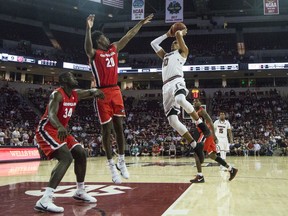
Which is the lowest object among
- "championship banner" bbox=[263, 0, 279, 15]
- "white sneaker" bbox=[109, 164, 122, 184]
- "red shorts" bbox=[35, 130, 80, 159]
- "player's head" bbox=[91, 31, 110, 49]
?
"white sneaker" bbox=[109, 164, 122, 184]

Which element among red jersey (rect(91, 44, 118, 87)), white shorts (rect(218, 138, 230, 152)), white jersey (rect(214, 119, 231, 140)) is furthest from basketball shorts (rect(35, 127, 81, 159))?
white shorts (rect(218, 138, 230, 152))

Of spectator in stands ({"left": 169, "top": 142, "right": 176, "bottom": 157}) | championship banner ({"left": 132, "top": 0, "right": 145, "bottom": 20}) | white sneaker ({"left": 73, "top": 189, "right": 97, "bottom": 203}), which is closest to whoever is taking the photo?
white sneaker ({"left": 73, "top": 189, "right": 97, "bottom": 203})

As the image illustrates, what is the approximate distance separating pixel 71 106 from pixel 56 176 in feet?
3.13

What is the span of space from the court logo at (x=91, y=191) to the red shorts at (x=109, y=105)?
1223 millimetres

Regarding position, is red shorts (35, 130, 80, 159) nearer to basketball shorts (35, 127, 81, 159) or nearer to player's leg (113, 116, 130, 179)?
basketball shorts (35, 127, 81, 159)

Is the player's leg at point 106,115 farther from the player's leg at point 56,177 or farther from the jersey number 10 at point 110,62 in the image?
the player's leg at point 56,177

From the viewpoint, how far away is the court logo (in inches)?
209

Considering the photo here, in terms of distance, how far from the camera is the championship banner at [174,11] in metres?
19.3

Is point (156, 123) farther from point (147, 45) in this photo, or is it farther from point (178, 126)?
point (178, 126)

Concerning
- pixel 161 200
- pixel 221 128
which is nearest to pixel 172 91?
pixel 161 200

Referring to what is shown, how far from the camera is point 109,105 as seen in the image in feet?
16.5

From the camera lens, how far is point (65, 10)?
3309 centimetres

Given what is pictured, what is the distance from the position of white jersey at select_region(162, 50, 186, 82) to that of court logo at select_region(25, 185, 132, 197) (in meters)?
2.09

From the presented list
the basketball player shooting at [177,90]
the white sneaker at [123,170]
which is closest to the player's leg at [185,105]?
the basketball player shooting at [177,90]
